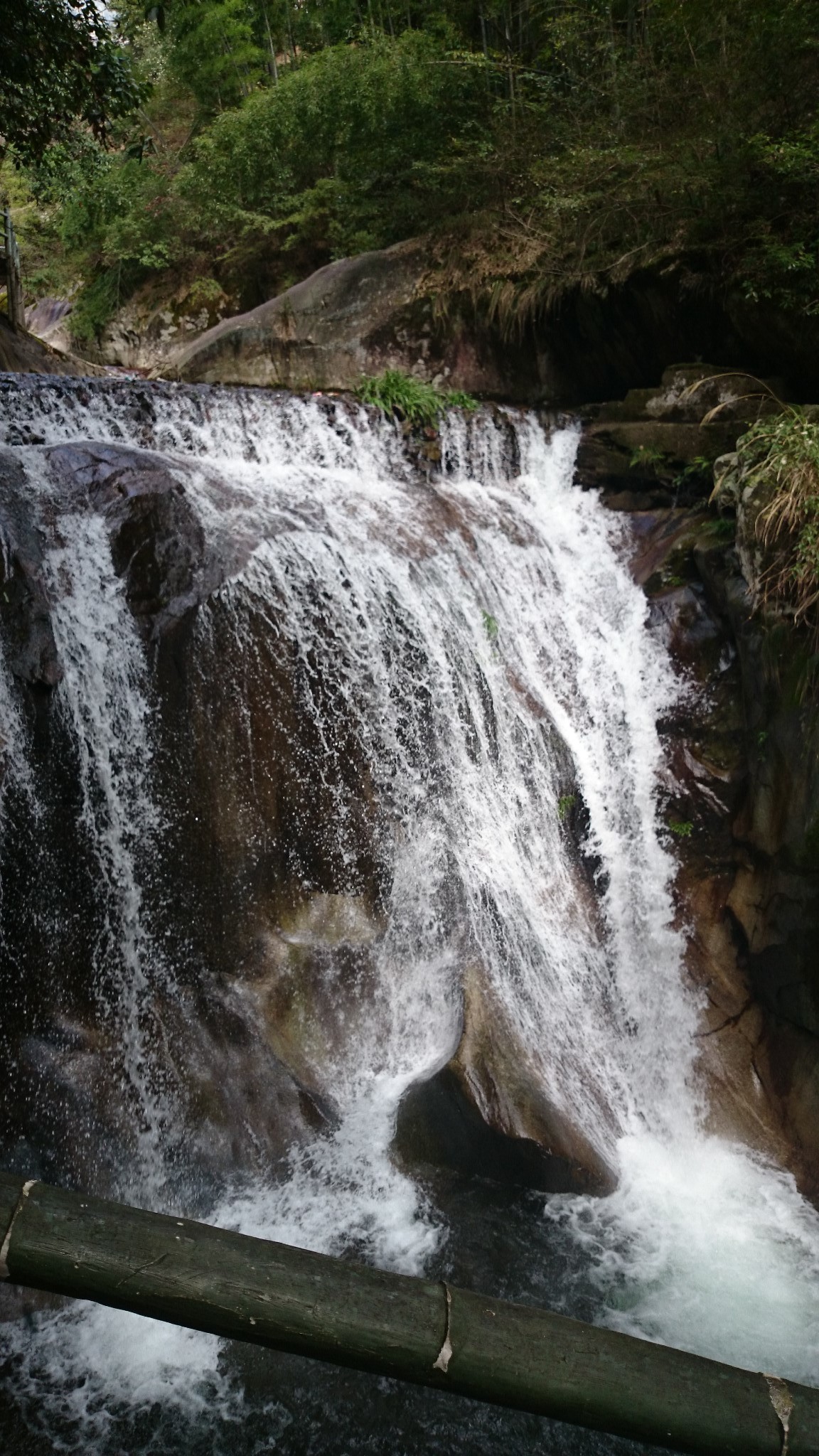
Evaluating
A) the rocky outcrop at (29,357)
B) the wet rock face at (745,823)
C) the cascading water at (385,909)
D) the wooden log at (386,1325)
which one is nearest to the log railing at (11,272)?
the rocky outcrop at (29,357)

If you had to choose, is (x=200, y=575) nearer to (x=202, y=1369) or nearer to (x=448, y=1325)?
(x=202, y=1369)

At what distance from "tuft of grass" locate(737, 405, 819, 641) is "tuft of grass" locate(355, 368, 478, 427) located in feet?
10.8

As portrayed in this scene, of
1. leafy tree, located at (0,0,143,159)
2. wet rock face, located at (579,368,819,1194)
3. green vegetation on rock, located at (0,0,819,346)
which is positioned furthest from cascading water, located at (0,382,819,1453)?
green vegetation on rock, located at (0,0,819,346)

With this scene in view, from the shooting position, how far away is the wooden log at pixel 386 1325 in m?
1.88

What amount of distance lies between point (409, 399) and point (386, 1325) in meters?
8.07

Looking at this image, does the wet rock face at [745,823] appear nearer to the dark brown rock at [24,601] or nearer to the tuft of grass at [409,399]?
the tuft of grass at [409,399]

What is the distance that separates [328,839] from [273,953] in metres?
0.75

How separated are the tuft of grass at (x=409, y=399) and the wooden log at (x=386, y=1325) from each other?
7720 millimetres

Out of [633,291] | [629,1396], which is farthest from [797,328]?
[629,1396]

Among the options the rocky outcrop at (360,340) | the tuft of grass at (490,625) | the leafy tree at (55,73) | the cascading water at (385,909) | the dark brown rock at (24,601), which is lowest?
the cascading water at (385,909)

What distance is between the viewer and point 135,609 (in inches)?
210

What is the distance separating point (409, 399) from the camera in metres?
8.73

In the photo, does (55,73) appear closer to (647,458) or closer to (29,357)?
(647,458)

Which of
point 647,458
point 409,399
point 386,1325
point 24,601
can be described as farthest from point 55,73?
point 386,1325
